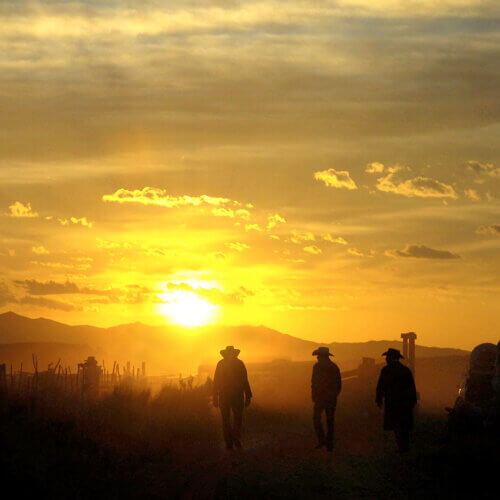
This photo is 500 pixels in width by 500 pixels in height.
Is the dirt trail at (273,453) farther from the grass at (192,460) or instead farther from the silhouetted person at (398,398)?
the silhouetted person at (398,398)

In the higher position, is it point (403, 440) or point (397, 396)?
point (397, 396)

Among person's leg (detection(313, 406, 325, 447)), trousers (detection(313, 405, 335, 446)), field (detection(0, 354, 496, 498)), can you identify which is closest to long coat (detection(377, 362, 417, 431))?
field (detection(0, 354, 496, 498))

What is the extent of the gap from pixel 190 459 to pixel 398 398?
4822mm

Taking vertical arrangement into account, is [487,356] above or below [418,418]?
above

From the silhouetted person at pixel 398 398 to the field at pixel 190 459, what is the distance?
0.52 metres

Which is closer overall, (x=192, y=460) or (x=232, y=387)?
(x=192, y=460)

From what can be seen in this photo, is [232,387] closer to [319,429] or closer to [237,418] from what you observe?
[237,418]

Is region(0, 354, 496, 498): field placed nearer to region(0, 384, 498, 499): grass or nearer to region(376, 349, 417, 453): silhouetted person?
region(0, 384, 498, 499): grass

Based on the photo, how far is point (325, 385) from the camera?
68.9 feet

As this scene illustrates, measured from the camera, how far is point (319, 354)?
21.2 m

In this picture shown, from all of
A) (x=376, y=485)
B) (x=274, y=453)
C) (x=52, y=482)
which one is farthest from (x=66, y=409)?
(x=376, y=485)

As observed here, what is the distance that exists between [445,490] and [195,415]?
12.2 metres

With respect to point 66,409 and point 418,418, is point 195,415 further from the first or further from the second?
point 418,418

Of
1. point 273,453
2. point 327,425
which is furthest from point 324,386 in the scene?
point 273,453
